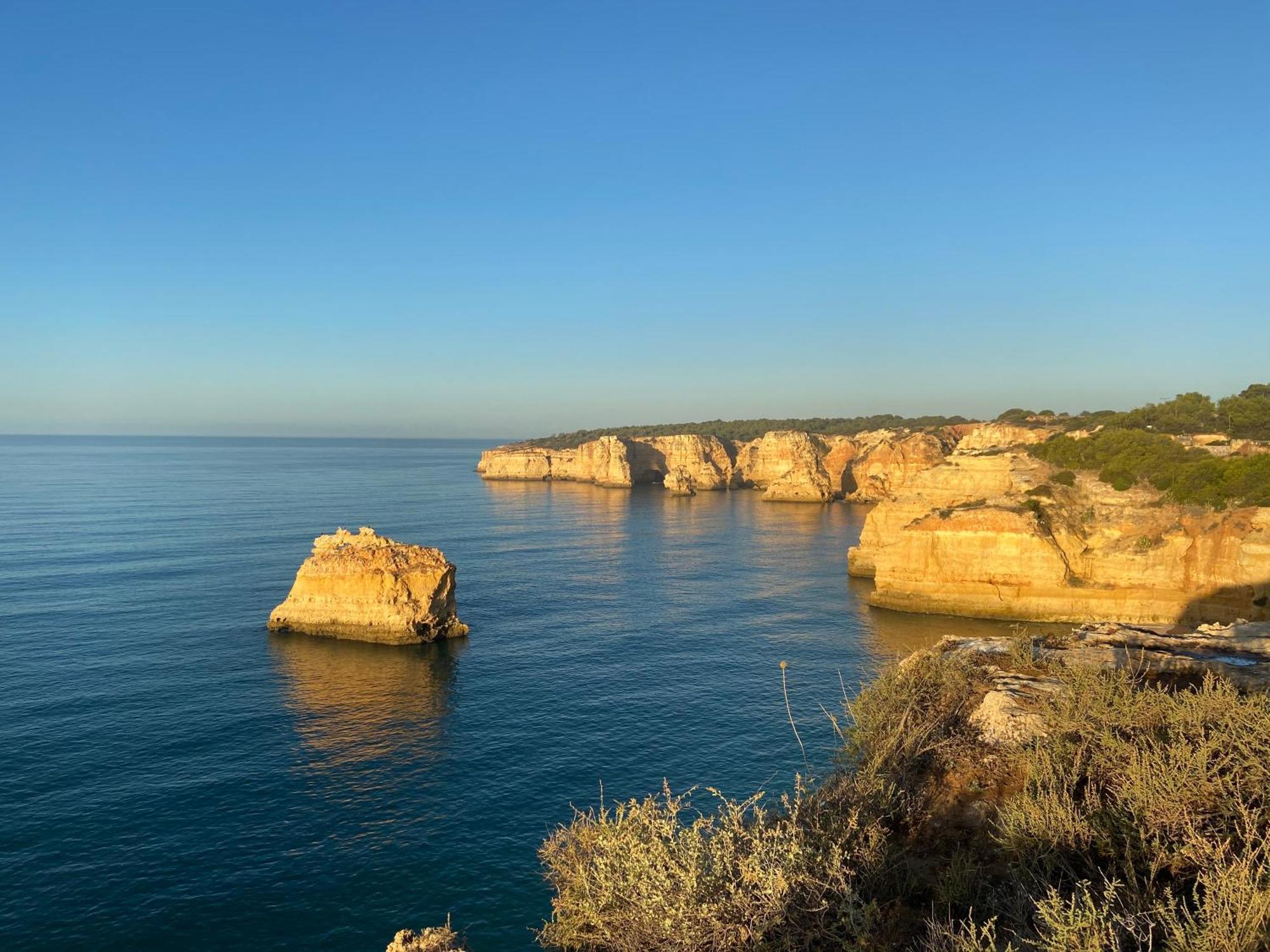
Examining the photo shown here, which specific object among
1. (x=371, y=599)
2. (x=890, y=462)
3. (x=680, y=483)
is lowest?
→ (x=371, y=599)

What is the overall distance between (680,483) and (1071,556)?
385ft

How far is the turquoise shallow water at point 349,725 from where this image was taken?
1001 inches

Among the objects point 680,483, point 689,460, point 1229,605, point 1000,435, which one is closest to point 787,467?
point 689,460

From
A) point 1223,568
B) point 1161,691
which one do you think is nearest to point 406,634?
point 1161,691

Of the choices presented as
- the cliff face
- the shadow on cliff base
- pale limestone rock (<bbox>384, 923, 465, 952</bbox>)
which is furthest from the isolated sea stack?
the cliff face

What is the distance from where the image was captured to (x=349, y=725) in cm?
4025

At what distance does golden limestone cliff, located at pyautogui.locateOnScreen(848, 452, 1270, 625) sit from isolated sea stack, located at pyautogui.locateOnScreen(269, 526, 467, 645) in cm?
3658

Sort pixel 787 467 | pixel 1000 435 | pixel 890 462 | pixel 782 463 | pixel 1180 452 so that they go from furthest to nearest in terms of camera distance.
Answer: pixel 782 463 < pixel 787 467 < pixel 890 462 < pixel 1000 435 < pixel 1180 452

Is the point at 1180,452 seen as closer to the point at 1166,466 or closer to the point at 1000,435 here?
the point at 1166,466

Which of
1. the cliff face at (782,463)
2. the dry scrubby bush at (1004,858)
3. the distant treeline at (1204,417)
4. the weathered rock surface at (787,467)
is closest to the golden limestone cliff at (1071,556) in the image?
the distant treeline at (1204,417)

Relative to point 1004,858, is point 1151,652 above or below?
above

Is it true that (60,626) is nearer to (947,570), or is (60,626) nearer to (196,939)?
(196,939)

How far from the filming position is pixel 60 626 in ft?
177

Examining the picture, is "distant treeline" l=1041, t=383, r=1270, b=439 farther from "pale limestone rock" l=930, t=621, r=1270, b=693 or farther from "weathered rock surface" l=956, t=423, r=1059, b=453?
"pale limestone rock" l=930, t=621, r=1270, b=693
